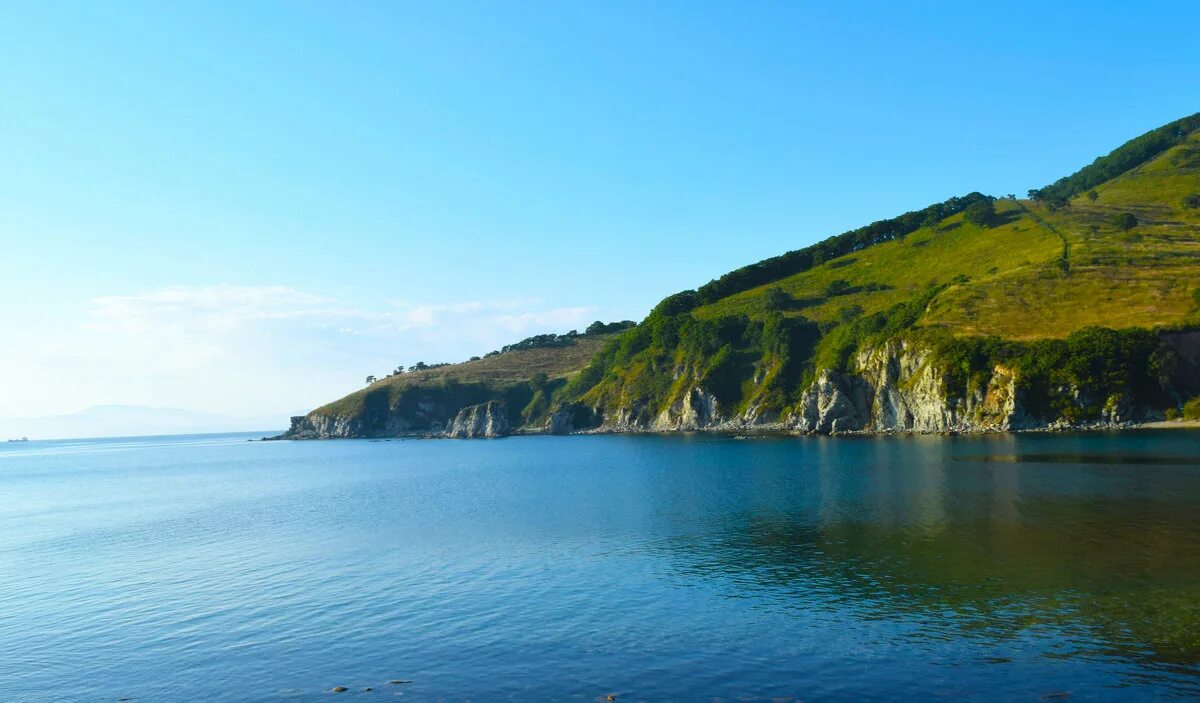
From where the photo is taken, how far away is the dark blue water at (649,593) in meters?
26.0

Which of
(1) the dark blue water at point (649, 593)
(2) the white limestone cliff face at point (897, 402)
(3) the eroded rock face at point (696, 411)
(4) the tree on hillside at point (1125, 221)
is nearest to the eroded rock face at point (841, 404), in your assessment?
(2) the white limestone cliff face at point (897, 402)

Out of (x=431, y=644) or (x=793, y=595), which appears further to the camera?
(x=793, y=595)

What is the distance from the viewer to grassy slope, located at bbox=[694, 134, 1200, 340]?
132 m

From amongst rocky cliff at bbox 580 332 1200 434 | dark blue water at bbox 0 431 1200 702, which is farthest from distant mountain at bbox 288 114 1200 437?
dark blue water at bbox 0 431 1200 702

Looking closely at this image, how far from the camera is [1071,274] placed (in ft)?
484

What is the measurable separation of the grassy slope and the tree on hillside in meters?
1.50

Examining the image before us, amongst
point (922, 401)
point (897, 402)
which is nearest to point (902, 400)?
point (897, 402)

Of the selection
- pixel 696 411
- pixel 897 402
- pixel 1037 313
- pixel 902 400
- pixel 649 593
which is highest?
pixel 1037 313

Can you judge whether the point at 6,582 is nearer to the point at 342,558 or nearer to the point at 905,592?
the point at 342,558

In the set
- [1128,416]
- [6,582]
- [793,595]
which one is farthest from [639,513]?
[1128,416]

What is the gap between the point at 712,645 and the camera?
95.6 ft

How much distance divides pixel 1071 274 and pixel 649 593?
145 meters

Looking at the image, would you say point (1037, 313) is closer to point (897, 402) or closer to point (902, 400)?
point (902, 400)

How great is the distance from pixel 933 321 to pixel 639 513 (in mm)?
107545
